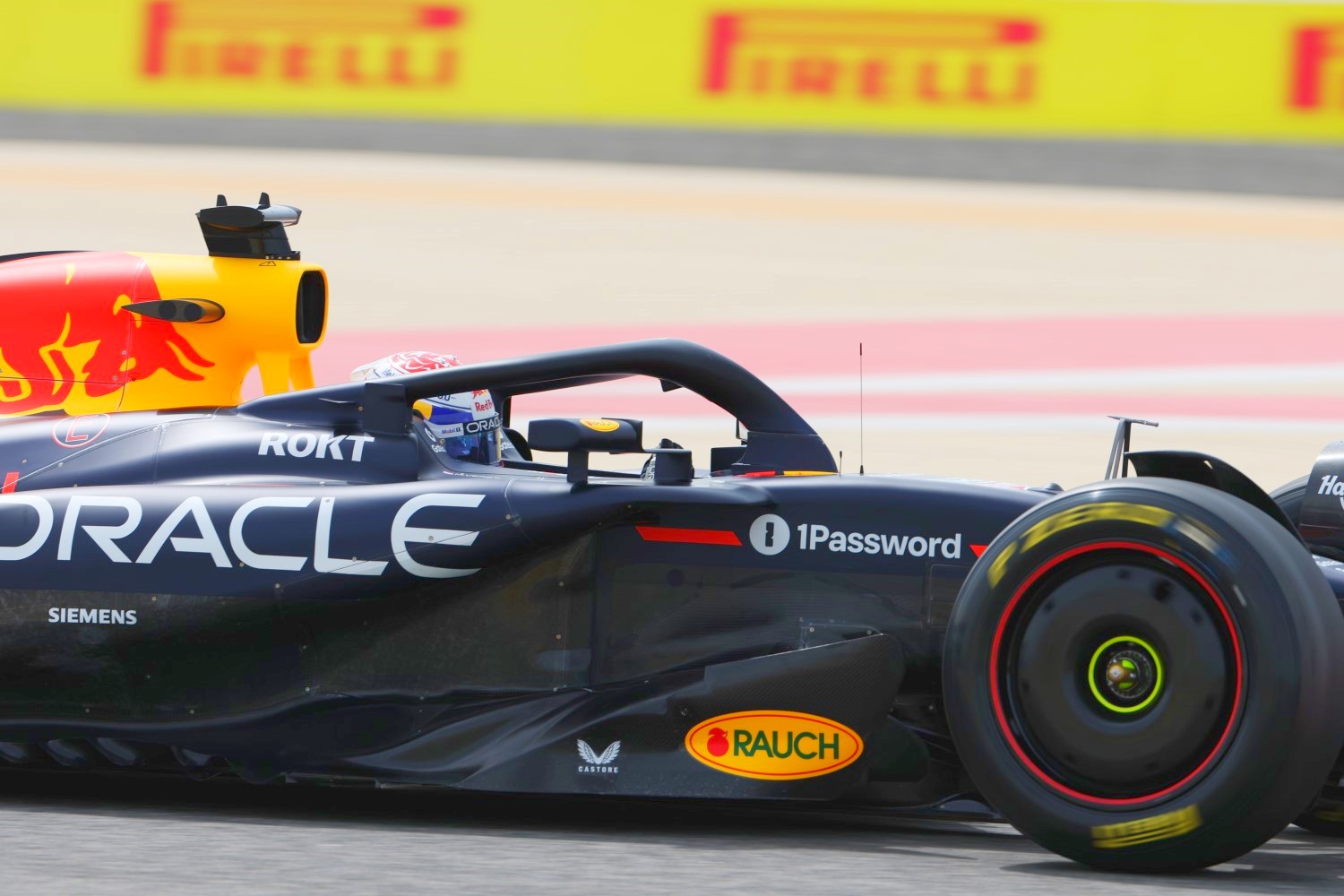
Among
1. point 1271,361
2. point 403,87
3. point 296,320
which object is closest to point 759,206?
point 403,87

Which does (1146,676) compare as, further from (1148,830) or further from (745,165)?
(745,165)

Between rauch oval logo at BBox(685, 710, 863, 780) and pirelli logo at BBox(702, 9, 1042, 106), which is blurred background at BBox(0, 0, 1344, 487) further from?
rauch oval logo at BBox(685, 710, 863, 780)

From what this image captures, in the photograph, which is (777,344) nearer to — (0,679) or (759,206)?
(759,206)

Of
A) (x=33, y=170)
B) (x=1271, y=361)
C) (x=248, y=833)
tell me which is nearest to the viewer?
(x=248, y=833)

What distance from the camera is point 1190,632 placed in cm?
400

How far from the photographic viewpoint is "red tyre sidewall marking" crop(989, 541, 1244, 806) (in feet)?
12.9

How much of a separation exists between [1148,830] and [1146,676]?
1.01 feet

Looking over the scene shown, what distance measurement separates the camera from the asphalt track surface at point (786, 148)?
20000 millimetres

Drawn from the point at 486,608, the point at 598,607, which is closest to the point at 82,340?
the point at 486,608

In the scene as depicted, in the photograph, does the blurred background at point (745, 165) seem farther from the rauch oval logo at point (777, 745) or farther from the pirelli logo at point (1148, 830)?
the pirelli logo at point (1148, 830)

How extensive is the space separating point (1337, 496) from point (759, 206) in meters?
14.6

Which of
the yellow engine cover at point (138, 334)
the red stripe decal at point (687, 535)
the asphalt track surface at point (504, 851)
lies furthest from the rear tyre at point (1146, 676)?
the yellow engine cover at point (138, 334)

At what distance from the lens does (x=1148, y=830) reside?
3.95 meters

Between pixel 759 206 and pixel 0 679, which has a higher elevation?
pixel 759 206
